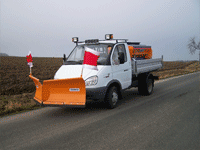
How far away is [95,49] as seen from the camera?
23.8ft

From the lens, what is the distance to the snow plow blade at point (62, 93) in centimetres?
551

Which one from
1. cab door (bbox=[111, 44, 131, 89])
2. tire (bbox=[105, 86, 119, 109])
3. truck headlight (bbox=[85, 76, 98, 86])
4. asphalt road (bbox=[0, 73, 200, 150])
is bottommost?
asphalt road (bbox=[0, 73, 200, 150])

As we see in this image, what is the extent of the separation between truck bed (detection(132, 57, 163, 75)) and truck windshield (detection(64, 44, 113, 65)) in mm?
1514

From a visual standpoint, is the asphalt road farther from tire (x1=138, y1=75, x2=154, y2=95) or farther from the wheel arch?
tire (x1=138, y1=75, x2=154, y2=95)

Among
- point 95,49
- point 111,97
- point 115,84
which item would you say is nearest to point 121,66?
point 115,84

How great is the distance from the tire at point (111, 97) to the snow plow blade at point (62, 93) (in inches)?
42.2

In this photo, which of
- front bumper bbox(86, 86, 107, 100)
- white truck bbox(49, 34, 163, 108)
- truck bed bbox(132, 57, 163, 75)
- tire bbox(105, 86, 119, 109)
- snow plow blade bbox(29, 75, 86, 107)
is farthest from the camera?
truck bed bbox(132, 57, 163, 75)

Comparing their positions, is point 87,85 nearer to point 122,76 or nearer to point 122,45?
point 122,76

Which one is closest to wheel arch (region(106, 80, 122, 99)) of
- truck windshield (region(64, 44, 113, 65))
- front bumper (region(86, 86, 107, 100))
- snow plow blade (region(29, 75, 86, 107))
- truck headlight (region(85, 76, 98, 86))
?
front bumper (region(86, 86, 107, 100))

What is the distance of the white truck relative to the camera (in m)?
5.88

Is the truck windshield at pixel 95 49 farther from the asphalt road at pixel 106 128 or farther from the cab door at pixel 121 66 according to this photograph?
the asphalt road at pixel 106 128

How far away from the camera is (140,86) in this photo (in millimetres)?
8852

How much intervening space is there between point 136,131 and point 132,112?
5.46 ft

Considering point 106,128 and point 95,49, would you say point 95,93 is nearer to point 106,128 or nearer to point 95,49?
point 106,128
